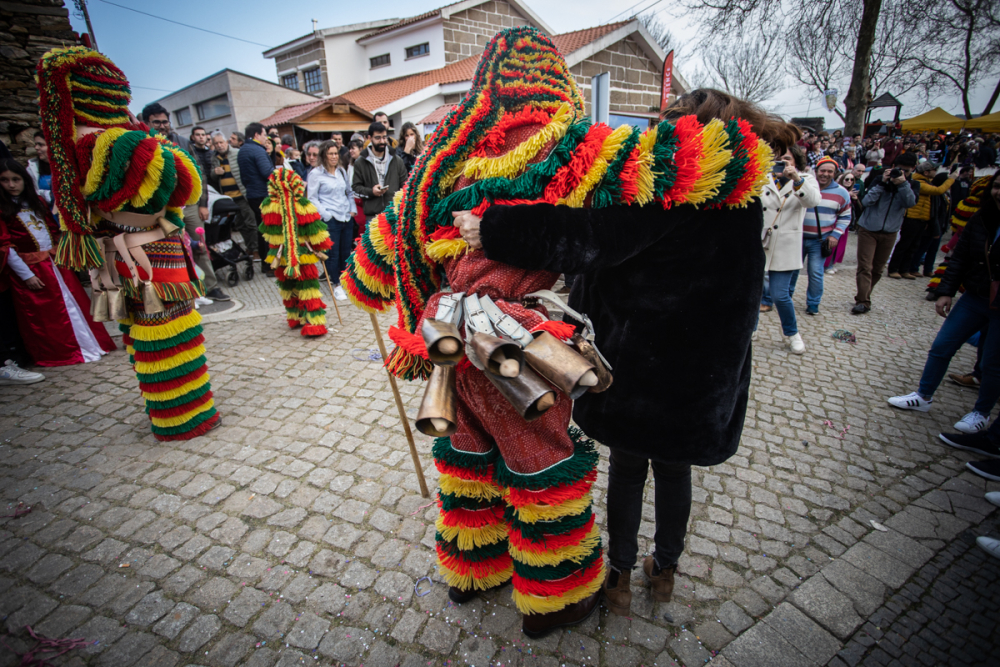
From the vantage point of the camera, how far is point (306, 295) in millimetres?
5055

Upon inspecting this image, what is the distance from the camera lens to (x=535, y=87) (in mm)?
1359

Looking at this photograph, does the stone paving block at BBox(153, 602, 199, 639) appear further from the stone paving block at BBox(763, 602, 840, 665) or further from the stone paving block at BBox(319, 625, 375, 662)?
the stone paving block at BBox(763, 602, 840, 665)

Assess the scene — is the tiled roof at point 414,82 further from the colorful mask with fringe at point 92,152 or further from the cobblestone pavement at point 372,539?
the cobblestone pavement at point 372,539

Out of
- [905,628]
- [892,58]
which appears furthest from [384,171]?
[892,58]

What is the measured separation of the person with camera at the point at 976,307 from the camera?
3.09 m

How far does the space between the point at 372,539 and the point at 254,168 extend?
709cm

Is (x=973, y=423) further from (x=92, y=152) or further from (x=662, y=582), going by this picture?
(x=92, y=152)

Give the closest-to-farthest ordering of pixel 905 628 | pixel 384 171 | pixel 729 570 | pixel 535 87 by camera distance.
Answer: pixel 535 87, pixel 905 628, pixel 729 570, pixel 384 171

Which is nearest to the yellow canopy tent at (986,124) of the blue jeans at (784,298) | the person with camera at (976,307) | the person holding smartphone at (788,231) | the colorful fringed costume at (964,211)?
the colorful fringed costume at (964,211)

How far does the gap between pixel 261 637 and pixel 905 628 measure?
2.76 m

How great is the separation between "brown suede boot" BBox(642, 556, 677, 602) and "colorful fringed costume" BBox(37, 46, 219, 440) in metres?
3.27

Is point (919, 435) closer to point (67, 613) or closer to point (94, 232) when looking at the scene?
point (67, 613)

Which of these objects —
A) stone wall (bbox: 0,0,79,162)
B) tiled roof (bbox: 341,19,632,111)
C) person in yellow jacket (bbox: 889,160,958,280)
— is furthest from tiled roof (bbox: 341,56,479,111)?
person in yellow jacket (bbox: 889,160,958,280)

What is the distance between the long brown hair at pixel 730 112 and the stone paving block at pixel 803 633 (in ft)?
6.32
